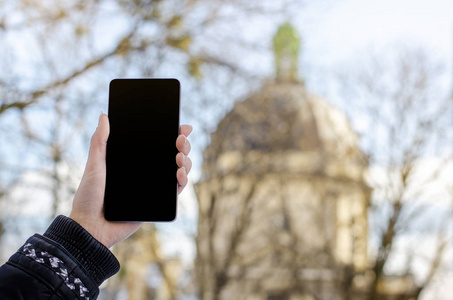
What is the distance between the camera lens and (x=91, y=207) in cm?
179

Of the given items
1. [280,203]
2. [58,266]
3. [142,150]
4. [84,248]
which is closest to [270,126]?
[280,203]

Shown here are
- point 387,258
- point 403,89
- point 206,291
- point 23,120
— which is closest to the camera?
point 23,120

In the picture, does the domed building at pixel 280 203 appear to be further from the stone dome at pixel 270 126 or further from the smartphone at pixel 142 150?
the smartphone at pixel 142 150

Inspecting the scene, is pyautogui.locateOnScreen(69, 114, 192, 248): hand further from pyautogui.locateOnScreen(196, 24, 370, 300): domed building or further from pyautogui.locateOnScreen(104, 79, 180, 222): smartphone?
pyautogui.locateOnScreen(196, 24, 370, 300): domed building

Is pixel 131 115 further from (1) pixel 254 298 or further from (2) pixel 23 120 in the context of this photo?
(1) pixel 254 298

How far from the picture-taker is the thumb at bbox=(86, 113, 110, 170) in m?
1.90

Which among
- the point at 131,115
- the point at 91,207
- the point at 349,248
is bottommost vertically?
the point at 349,248

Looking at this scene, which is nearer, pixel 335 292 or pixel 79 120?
pixel 79 120

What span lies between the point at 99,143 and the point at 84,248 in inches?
17.8

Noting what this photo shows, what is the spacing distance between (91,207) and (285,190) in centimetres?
2234

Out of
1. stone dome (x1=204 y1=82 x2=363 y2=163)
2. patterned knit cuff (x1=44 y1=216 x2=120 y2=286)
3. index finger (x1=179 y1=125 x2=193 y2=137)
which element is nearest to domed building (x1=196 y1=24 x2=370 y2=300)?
stone dome (x1=204 y1=82 x2=363 y2=163)

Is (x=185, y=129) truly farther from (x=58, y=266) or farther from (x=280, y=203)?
(x=280, y=203)

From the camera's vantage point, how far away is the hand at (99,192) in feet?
5.82

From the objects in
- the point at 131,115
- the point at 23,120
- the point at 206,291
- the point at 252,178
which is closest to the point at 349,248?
the point at 252,178
